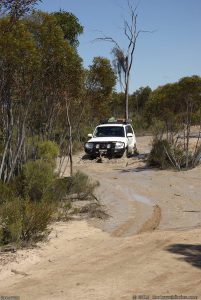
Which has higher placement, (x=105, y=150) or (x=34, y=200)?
(x=105, y=150)

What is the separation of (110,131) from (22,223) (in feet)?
49.6

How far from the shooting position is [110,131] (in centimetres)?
2320

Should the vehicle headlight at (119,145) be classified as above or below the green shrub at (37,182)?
above

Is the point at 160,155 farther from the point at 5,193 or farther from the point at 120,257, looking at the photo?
the point at 120,257

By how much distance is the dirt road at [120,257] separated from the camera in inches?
244

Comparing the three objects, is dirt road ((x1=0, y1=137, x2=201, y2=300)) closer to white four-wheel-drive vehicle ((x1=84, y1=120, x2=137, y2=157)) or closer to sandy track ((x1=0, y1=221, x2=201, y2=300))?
sandy track ((x1=0, y1=221, x2=201, y2=300))

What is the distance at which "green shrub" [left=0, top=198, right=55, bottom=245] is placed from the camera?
8.09 m

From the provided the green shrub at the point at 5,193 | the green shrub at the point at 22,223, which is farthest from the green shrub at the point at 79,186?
the green shrub at the point at 22,223

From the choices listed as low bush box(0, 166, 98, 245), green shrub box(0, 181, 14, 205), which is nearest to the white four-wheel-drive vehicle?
low bush box(0, 166, 98, 245)

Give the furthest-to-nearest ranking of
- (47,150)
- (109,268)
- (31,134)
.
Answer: (31,134) < (47,150) < (109,268)

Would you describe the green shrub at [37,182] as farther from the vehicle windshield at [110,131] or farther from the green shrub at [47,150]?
the vehicle windshield at [110,131]

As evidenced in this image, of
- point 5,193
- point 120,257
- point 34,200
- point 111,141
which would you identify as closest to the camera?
point 120,257

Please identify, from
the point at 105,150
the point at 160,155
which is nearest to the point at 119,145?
the point at 105,150

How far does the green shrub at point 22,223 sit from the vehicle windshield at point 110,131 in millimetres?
14278
